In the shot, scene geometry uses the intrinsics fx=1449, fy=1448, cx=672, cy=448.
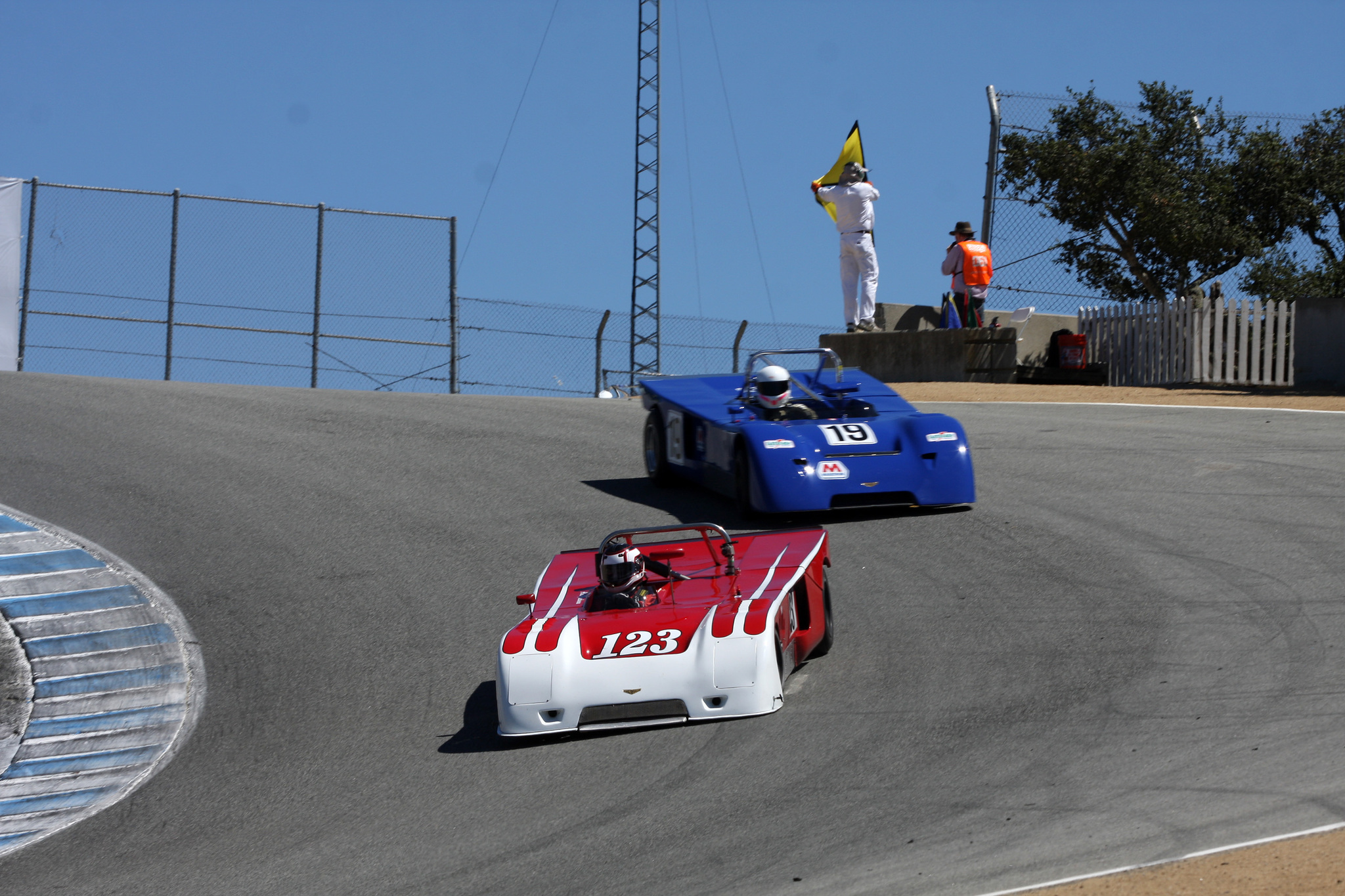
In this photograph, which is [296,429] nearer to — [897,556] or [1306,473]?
[897,556]

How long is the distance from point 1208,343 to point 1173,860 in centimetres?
1546

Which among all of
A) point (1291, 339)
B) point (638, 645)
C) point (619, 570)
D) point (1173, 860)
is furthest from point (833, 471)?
point (1291, 339)

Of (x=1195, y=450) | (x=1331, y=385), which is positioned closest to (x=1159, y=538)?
(x=1195, y=450)

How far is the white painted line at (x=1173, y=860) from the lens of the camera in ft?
14.8

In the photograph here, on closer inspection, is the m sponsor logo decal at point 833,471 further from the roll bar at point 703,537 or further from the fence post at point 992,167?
the fence post at point 992,167

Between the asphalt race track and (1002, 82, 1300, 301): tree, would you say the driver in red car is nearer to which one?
the asphalt race track

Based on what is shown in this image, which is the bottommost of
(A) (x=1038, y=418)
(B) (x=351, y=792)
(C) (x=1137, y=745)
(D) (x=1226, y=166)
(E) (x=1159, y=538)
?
(B) (x=351, y=792)

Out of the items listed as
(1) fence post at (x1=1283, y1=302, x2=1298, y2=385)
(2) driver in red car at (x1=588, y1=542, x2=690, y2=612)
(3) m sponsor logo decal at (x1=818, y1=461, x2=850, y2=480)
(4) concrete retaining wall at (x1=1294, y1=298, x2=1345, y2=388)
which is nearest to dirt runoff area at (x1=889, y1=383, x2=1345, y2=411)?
(1) fence post at (x1=1283, y1=302, x2=1298, y2=385)

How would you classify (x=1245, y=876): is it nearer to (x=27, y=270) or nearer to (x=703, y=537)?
(x=703, y=537)

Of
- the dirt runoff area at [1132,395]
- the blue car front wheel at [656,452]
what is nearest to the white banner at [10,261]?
the blue car front wheel at [656,452]

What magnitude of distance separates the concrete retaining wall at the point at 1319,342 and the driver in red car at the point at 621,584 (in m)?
13.7

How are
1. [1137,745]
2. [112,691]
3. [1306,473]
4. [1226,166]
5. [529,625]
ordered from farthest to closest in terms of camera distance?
[1226,166] < [1306,473] < [112,691] < [529,625] < [1137,745]

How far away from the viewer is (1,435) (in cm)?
1376

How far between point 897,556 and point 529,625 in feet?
10.8
